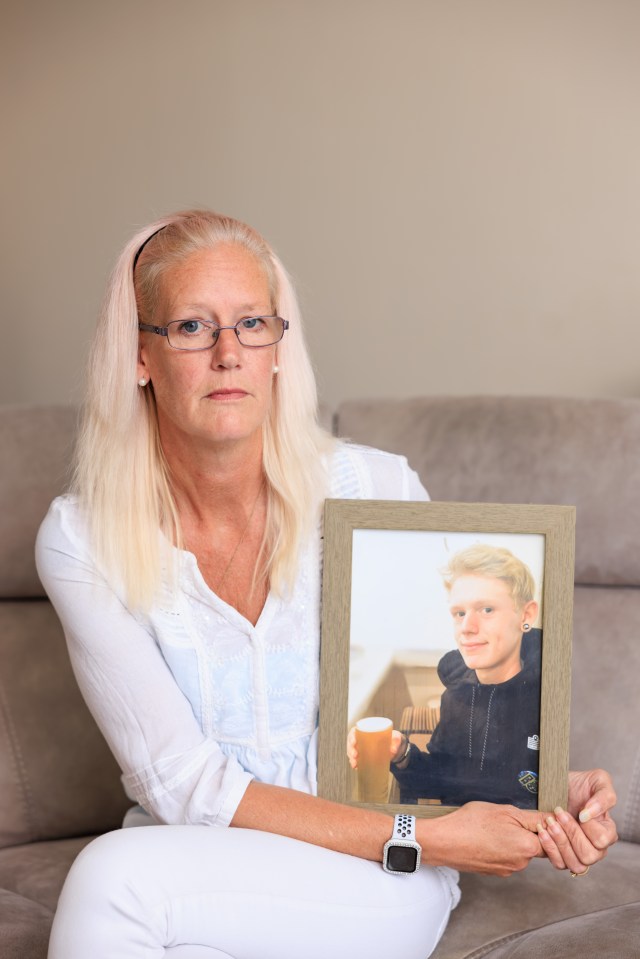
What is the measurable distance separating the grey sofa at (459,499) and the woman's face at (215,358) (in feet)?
1.60

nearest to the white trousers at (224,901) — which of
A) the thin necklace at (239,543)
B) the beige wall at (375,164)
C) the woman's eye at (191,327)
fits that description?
the thin necklace at (239,543)

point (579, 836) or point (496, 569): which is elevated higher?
point (496, 569)

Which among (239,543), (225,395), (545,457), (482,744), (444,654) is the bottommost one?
(482,744)

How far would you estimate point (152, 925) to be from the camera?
114cm

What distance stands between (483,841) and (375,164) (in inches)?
67.2

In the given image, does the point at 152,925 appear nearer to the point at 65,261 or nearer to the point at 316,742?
the point at 316,742

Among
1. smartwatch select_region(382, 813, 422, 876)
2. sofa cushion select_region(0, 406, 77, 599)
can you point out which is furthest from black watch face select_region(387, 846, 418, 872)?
sofa cushion select_region(0, 406, 77, 599)

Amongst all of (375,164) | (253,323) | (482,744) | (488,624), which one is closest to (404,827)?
(482,744)

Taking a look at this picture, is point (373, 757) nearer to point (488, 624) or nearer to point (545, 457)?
point (488, 624)

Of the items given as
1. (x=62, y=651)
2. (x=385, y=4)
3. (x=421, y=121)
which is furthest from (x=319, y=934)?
(x=385, y=4)

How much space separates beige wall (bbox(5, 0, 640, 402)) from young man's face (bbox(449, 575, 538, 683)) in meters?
1.23

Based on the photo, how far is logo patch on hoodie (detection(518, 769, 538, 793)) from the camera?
Answer: 126 cm

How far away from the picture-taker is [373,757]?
1288 millimetres

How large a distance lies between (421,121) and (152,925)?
6.21 feet
